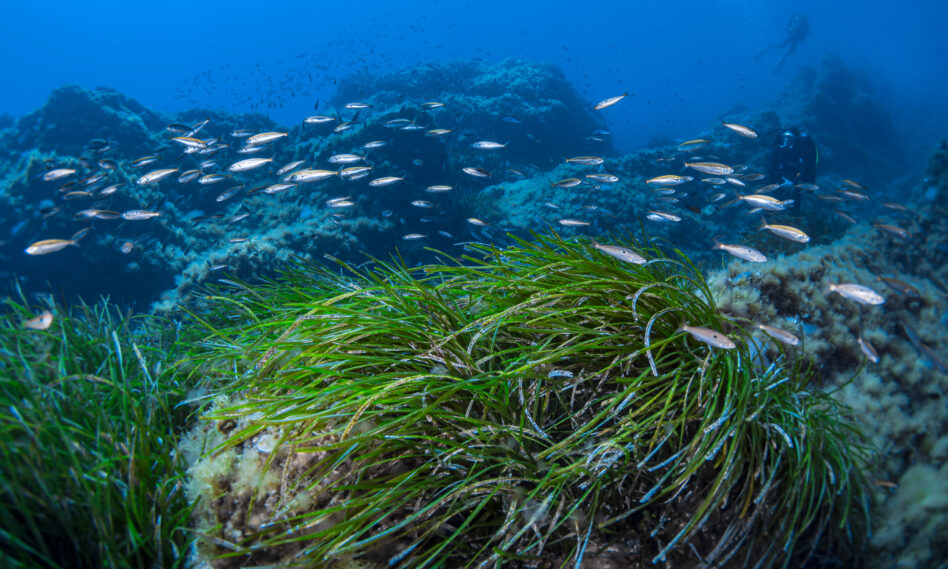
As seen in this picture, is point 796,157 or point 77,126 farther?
point 77,126

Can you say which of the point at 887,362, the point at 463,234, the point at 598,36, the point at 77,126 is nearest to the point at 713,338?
the point at 887,362

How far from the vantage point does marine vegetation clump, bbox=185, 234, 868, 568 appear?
1706 mm

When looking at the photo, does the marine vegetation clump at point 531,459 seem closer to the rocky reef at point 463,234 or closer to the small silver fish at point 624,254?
the rocky reef at point 463,234

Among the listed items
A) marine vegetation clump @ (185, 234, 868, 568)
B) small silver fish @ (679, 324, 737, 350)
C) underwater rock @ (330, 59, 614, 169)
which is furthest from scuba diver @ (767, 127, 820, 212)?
small silver fish @ (679, 324, 737, 350)

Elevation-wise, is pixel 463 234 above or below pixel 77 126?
below

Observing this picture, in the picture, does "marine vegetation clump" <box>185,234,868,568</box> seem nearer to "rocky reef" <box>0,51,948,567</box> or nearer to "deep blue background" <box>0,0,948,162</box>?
"rocky reef" <box>0,51,948,567</box>

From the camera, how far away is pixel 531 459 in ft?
6.38

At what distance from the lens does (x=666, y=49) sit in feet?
434

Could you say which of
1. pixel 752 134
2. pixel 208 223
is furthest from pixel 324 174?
pixel 208 223

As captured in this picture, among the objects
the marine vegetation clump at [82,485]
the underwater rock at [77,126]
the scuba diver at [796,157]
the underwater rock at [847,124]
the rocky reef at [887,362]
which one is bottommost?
the underwater rock at [847,124]

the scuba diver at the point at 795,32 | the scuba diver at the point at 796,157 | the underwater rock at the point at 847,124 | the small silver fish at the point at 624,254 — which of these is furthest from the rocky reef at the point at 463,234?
the scuba diver at the point at 795,32

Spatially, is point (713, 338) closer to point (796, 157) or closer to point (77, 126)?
point (796, 157)

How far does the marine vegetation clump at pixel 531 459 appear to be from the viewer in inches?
67.2

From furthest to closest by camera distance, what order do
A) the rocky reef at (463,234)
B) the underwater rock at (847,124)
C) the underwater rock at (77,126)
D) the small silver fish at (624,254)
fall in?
the underwater rock at (847,124), the underwater rock at (77,126), the small silver fish at (624,254), the rocky reef at (463,234)
